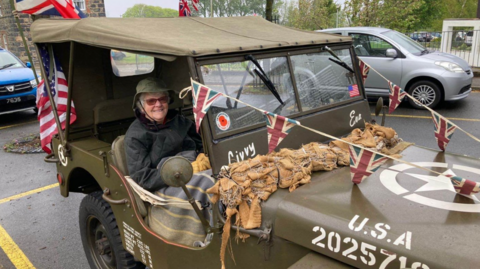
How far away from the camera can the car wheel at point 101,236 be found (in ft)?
10.3

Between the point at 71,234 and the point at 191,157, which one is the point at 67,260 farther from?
the point at 191,157

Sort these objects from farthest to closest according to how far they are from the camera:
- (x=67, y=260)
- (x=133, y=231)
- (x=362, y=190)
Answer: (x=67, y=260)
(x=133, y=231)
(x=362, y=190)

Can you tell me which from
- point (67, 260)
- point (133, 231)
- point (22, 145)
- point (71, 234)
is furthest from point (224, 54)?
point (22, 145)

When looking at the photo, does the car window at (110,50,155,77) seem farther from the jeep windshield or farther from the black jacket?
the jeep windshield

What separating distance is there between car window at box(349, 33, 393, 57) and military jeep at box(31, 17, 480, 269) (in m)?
6.20

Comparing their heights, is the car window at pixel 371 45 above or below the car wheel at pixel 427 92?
above

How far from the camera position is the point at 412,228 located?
1.77 meters

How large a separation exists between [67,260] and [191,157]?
191 centimetres

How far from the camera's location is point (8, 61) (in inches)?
422

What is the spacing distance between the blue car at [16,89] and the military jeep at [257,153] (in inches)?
278

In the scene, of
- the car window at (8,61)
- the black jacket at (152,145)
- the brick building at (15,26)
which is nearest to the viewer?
the black jacket at (152,145)

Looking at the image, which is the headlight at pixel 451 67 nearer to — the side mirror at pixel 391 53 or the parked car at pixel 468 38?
the side mirror at pixel 391 53

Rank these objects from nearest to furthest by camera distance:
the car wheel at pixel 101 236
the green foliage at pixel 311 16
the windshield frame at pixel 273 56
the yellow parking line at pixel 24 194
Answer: the windshield frame at pixel 273 56, the car wheel at pixel 101 236, the yellow parking line at pixel 24 194, the green foliage at pixel 311 16

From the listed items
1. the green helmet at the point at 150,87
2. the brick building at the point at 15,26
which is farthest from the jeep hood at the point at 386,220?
the brick building at the point at 15,26
